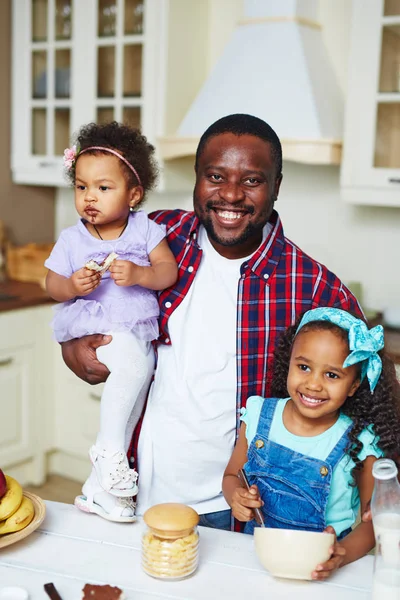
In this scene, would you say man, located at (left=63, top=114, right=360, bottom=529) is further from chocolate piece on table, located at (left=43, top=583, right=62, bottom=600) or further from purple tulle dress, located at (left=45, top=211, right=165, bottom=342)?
chocolate piece on table, located at (left=43, top=583, right=62, bottom=600)

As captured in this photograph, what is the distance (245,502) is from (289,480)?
133 mm

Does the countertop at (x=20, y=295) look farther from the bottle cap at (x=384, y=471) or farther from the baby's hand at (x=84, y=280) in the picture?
the bottle cap at (x=384, y=471)

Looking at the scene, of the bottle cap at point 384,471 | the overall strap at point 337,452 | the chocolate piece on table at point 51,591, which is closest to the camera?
the bottle cap at point 384,471

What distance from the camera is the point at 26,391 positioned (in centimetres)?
349

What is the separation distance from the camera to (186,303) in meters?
1.66

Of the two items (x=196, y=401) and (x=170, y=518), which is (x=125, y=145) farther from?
(x=170, y=518)

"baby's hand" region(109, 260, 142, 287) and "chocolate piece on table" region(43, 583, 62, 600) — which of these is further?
"baby's hand" region(109, 260, 142, 287)

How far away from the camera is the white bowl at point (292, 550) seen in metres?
1.18

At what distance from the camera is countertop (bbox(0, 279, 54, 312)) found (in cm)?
332

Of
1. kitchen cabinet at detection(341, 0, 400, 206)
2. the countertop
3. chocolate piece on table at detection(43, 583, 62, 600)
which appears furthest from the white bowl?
the countertop

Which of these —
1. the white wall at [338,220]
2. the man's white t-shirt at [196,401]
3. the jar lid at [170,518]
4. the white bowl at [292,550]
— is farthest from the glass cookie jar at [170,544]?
the white wall at [338,220]

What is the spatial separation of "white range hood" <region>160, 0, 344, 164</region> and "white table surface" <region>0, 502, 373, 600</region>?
6.01 ft

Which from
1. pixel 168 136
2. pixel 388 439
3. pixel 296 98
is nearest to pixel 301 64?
pixel 296 98

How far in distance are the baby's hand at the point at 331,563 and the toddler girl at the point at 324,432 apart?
0.19 meters
